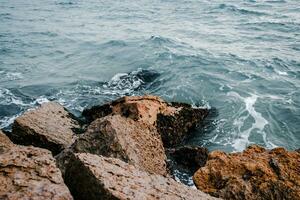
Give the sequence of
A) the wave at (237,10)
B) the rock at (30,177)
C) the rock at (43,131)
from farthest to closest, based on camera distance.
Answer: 1. the wave at (237,10)
2. the rock at (43,131)
3. the rock at (30,177)

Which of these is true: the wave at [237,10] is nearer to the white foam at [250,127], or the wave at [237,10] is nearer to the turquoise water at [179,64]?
the turquoise water at [179,64]

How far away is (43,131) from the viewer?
7312mm

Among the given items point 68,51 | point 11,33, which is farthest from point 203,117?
point 11,33

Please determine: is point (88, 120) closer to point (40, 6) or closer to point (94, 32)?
point (94, 32)

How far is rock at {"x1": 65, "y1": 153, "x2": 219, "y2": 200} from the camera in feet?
12.3

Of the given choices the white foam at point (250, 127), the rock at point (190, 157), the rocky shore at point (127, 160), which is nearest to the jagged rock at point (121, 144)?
the rocky shore at point (127, 160)

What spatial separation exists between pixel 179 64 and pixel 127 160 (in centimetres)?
1300

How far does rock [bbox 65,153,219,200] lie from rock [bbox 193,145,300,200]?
5.77 ft

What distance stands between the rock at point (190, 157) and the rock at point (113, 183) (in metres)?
3.53

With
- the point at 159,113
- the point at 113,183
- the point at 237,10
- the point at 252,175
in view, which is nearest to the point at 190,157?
the point at 159,113

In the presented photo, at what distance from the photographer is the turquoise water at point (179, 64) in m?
12.4

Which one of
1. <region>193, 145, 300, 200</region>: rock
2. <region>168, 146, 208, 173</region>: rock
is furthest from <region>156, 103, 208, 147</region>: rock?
<region>193, 145, 300, 200</region>: rock

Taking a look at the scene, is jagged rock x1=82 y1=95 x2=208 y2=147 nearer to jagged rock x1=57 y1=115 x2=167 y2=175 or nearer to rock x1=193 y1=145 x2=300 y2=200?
jagged rock x1=57 y1=115 x2=167 y2=175

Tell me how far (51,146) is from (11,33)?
2241cm
